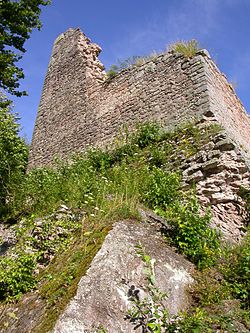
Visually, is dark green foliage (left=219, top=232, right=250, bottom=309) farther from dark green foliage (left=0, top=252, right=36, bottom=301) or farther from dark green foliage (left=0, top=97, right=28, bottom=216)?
dark green foliage (left=0, top=97, right=28, bottom=216)

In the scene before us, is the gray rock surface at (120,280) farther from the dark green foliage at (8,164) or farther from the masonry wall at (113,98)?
the masonry wall at (113,98)

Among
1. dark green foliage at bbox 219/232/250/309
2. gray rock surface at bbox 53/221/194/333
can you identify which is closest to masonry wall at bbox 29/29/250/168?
dark green foliage at bbox 219/232/250/309

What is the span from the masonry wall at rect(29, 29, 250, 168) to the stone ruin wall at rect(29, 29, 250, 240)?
24 mm

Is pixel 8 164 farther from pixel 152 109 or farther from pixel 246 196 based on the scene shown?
pixel 246 196

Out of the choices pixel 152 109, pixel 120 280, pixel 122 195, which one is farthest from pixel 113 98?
pixel 120 280

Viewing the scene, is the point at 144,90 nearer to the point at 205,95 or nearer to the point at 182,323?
the point at 205,95

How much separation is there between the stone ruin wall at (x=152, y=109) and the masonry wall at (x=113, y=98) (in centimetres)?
2

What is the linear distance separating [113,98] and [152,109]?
1695mm

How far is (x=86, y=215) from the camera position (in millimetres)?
5430

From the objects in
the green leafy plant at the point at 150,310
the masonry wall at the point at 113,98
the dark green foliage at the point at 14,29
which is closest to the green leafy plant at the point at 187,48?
the masonry wall at the point at 113,98

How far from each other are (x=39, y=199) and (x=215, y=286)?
12.5 feet

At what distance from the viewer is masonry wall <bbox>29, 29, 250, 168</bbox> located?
877 centimetres

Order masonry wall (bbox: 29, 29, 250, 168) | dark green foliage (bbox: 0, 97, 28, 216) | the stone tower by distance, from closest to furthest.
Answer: dark green foliage (bbox: 0, 97, 28, 216)
masonry wall (bbox: 29, 29, 250, 168)
the stone tower

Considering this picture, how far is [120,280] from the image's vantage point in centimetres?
400
